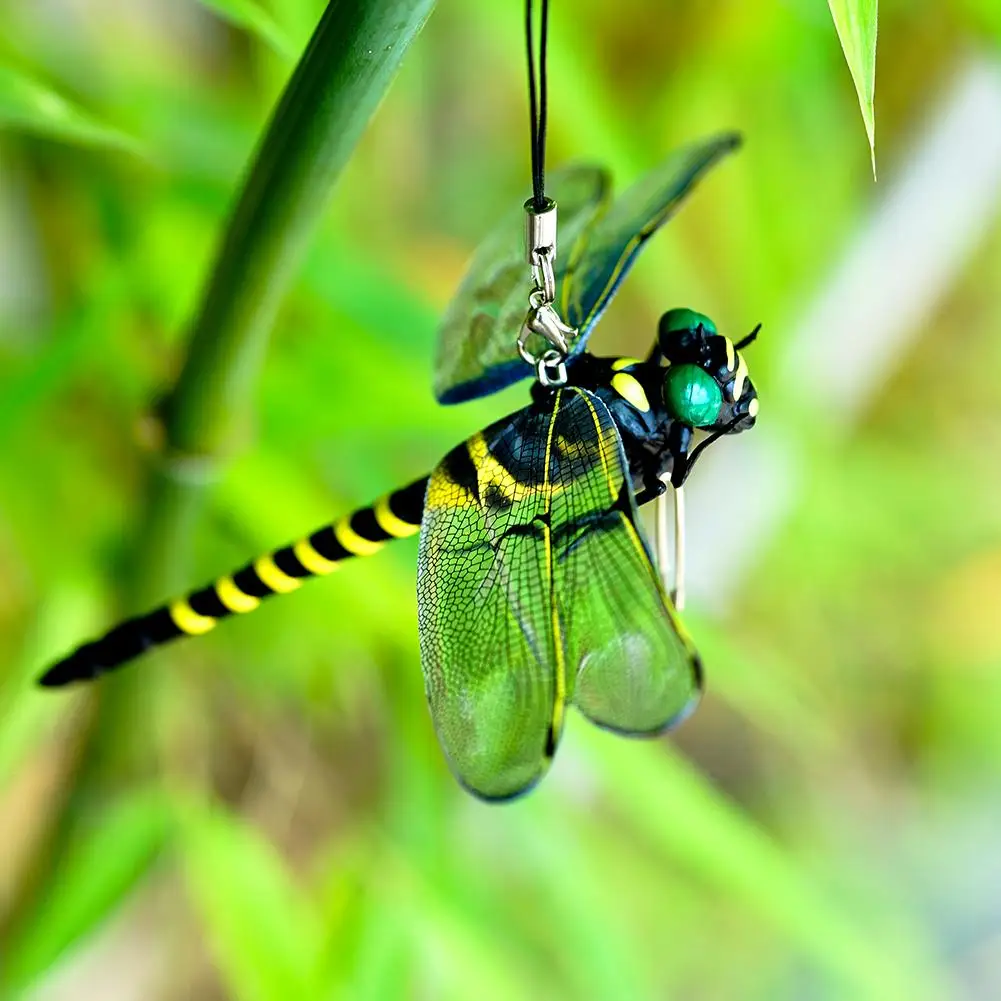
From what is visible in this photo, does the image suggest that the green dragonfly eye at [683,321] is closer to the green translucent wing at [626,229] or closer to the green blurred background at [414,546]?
the green translucent wing at [626,229]

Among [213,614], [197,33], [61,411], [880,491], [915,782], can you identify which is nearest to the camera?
[213,614]

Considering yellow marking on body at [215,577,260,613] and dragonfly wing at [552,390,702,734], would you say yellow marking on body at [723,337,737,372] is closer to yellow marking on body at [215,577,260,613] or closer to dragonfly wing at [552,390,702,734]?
dragonfly wing at [552,390,702,734]

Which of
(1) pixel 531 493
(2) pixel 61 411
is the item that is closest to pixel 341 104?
(1) pixel 531 493

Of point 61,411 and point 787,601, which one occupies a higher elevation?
point 787,601

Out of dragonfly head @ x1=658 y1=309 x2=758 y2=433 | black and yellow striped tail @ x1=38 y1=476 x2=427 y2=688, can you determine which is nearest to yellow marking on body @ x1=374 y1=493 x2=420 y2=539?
black and yellow striped tail @ x1=38 y1=476 x2=427 y2=688

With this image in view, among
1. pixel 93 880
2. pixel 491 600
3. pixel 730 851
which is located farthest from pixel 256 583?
pixel 730 851

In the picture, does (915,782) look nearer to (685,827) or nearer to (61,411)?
(685,827)

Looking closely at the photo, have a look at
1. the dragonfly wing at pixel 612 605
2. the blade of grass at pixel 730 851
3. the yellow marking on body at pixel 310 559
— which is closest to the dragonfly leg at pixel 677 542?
the dragonfly wing at pixel 612 605
